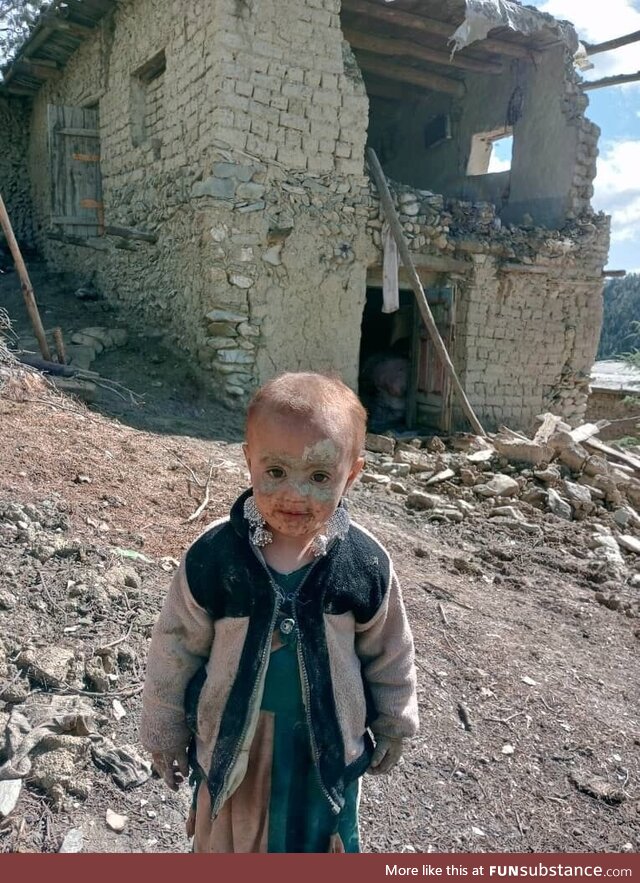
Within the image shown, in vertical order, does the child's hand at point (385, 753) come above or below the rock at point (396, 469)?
above

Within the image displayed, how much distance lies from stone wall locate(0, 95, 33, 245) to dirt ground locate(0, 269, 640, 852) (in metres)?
8.15

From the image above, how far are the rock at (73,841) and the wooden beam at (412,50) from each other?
8.19m

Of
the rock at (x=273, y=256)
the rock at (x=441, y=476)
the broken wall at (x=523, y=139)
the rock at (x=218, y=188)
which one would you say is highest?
the broken wall at (x=523, y=139)

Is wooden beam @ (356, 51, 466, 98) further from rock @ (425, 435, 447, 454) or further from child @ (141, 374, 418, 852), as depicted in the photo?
child @ (141, 374, 418, 852)

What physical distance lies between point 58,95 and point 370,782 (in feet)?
37.1

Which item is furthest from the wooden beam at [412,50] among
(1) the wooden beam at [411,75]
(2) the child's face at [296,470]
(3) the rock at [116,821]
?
(3) the rock at [116,821]

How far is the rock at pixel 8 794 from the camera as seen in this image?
6.08ft

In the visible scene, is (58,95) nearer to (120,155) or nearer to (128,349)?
(120,155)

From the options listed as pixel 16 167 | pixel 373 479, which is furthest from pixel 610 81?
pixel 16 167

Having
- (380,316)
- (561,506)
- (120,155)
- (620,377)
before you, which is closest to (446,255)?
(380,316)

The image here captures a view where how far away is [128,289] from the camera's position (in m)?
8.19

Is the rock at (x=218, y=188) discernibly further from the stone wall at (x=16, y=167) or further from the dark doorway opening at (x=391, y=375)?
the stone wall at (x=16, y=167)

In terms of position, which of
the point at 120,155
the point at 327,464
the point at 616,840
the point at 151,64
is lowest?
the point at 616,840

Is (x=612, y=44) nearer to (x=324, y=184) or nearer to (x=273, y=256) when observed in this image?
(x=324, y=184)
